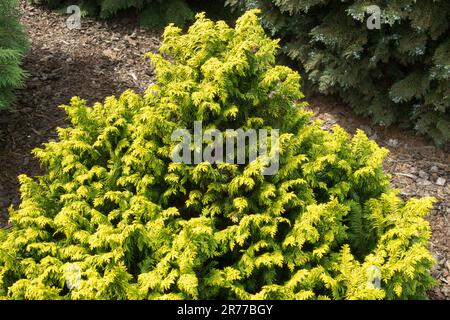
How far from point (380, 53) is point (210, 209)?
2898 mm

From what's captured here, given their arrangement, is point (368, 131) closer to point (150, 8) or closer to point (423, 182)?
point (423, 182)

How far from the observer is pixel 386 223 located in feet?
12.1

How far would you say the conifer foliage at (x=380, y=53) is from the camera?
194 inches

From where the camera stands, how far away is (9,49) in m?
4.86

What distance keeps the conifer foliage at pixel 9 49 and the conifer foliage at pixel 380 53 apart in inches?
109


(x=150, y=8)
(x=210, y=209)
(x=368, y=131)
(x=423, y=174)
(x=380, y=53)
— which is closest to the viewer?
(x=210, y=209)

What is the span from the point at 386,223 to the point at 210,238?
1.43 metres

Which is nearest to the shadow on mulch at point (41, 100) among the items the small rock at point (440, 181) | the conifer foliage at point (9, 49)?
the conifer foliage at point (9, 49)

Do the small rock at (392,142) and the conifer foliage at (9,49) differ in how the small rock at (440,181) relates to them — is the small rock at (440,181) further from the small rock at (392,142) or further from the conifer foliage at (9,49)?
the conifer foliage at (9,49)

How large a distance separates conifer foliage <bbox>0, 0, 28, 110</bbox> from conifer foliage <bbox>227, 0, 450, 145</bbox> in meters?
2.78

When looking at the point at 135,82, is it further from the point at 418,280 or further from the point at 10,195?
the point at 418,280

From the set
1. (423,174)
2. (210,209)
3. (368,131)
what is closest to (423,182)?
(423,174)
